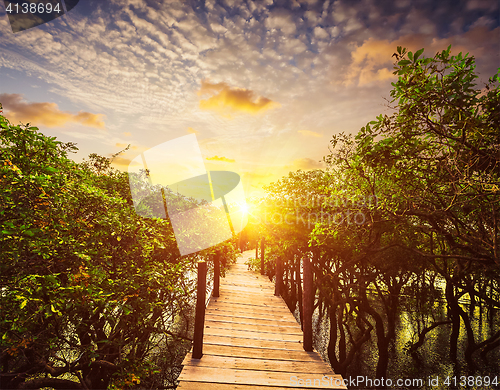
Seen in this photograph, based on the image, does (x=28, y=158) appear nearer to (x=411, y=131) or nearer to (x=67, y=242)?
(x=67, y=242)

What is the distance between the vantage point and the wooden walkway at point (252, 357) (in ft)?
13.6

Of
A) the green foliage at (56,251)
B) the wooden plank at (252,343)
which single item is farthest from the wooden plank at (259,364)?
the green foliage at (56,251)

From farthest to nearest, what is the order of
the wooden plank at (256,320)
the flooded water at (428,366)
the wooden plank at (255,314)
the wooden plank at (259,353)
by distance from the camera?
the flooded water at (428,366) → the wooden plank at (255,314) → the wooden plank at (256,320) → the wooden plank at (259,353)

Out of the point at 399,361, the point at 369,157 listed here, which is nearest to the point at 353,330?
the point at 399,361

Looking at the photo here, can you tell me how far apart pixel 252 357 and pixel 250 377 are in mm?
727

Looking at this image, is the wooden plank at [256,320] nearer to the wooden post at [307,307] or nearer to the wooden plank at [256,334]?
the wooden plank at [256,334]

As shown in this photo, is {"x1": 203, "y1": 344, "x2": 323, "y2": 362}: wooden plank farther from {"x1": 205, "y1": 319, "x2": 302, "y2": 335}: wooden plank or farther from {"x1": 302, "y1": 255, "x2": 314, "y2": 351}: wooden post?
{"x1": 205, "y1": 319, "x2": 302, "y2": 335}: wooden plank

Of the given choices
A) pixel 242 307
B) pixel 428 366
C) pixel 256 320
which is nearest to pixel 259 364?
pixel 256 320

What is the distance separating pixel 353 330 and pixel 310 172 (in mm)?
14845

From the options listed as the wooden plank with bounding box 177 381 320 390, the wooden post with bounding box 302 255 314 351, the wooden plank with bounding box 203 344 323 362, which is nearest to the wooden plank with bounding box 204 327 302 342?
the wooden plank with bounding box 203 344 323 362

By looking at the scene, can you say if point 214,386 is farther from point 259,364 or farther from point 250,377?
point 259,364

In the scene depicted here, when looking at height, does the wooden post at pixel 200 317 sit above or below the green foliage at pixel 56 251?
below

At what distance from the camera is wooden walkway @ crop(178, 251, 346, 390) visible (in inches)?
163

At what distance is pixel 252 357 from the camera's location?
5.03 meters
